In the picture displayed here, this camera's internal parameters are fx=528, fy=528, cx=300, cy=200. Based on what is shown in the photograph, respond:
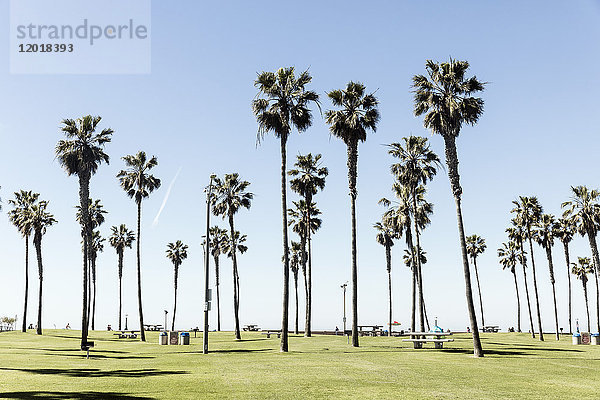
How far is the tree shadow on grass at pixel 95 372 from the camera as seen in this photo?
21.9 m

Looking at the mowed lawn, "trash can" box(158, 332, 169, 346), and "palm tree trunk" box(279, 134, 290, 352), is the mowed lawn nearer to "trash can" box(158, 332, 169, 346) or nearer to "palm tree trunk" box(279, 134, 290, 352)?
"palm tree trunk" box(279, 134, 290, 352)

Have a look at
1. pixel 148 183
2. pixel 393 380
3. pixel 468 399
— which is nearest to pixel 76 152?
pixel 148 183

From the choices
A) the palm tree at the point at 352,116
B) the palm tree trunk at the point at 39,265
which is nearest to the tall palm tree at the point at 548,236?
the palm tree at the point at 352,116

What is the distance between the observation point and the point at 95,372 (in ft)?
76.7

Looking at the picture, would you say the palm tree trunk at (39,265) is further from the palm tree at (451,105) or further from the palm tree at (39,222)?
the palm tree at (451,105)

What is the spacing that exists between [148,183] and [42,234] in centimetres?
2134

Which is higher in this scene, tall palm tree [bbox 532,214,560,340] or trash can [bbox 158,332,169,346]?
tall palm tree [bbox 532,214,560,340]

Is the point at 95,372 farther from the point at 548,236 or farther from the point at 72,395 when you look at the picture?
the point at 548,236

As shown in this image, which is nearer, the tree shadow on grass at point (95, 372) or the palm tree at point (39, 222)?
the tree shadow on grass at point (95, 372)

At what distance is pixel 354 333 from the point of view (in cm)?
3888

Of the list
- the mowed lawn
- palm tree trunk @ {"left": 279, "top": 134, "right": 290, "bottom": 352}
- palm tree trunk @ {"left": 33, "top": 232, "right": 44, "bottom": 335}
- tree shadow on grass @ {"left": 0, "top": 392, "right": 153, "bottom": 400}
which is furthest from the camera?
palm tree trunk @ {"left": 33, "top": 232, "right": 44, "bottom": 335}

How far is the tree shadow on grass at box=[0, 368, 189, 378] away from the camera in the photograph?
2186cm

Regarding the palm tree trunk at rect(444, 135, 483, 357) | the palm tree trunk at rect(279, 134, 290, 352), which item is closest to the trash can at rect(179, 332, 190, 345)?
the palm tree trunk at rect(279, 134, 290, 352)

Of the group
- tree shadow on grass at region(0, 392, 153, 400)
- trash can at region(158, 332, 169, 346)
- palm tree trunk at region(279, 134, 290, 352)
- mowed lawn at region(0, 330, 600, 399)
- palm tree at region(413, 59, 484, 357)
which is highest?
palm tree at region(413, 59, 484, 357)
